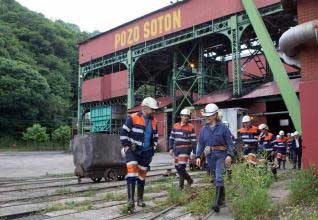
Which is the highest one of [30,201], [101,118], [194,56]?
[194,56]

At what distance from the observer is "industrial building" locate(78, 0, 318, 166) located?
29488mm

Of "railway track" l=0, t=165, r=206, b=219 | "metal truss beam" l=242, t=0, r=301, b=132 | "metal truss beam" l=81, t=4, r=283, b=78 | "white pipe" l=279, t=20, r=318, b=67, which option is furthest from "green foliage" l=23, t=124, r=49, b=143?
"white pipe" l=279, t=20, r=318, b=67

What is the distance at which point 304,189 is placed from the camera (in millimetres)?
7086

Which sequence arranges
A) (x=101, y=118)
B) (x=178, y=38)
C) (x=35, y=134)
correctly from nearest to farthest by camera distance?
(x=178, y=38) < (x=101, y=118) < (x=35, y=134)

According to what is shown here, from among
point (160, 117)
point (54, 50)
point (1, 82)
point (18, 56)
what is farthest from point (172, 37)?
point (54, 50)

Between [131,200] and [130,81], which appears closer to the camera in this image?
[131,200]

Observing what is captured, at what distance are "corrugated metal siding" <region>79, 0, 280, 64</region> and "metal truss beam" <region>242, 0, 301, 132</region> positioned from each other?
57.8 feet

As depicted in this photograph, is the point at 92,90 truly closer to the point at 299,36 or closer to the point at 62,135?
the point at 62,135

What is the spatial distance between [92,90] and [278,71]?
36664 mm

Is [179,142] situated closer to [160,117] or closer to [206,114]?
[206,114]

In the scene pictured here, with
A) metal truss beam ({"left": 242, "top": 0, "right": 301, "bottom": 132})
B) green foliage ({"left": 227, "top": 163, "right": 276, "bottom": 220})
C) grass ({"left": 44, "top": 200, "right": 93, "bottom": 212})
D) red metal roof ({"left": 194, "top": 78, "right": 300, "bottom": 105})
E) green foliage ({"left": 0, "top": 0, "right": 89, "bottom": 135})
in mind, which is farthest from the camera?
green foliage ({"left": 0, "top": 0, "right": 89, "bottom": 135})

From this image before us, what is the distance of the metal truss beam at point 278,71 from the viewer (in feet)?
31.8

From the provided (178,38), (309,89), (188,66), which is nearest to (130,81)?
(188,66)

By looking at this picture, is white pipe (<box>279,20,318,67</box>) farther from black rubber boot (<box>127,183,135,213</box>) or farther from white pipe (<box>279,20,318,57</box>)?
black rubber boot (<box>127,183,135,213</box>)
